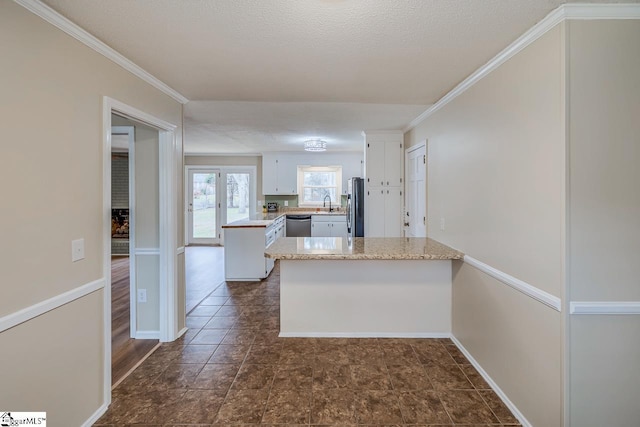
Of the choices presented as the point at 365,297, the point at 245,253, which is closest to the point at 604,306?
the point at 365,297

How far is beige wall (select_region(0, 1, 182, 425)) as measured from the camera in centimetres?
134

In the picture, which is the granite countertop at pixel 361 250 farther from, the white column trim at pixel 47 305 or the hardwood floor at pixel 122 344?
the hardwood floor at pixel 122 344

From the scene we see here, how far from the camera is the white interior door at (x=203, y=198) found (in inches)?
290

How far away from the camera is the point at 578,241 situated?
1.43 metres

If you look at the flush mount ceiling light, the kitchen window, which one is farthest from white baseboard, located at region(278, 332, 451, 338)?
the kitchen window

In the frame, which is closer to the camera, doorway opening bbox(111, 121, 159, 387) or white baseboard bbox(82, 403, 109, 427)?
white baseboard bbox(82, 403, 109, 427)

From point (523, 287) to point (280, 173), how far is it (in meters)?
5.59

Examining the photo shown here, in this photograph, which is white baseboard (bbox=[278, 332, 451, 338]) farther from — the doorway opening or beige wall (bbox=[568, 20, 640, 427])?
beige wall (bbox=[568, 20, 640, 427])

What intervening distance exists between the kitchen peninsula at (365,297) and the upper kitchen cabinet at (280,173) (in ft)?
12.9

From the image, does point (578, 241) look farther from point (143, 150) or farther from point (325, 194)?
point (325, 194)

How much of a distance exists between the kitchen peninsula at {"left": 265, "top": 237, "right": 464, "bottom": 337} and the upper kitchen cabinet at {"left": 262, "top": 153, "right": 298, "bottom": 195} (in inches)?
155

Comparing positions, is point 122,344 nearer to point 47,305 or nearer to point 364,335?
point 47,305

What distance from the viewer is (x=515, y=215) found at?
71.5 inches

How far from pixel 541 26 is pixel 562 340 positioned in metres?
1.65
